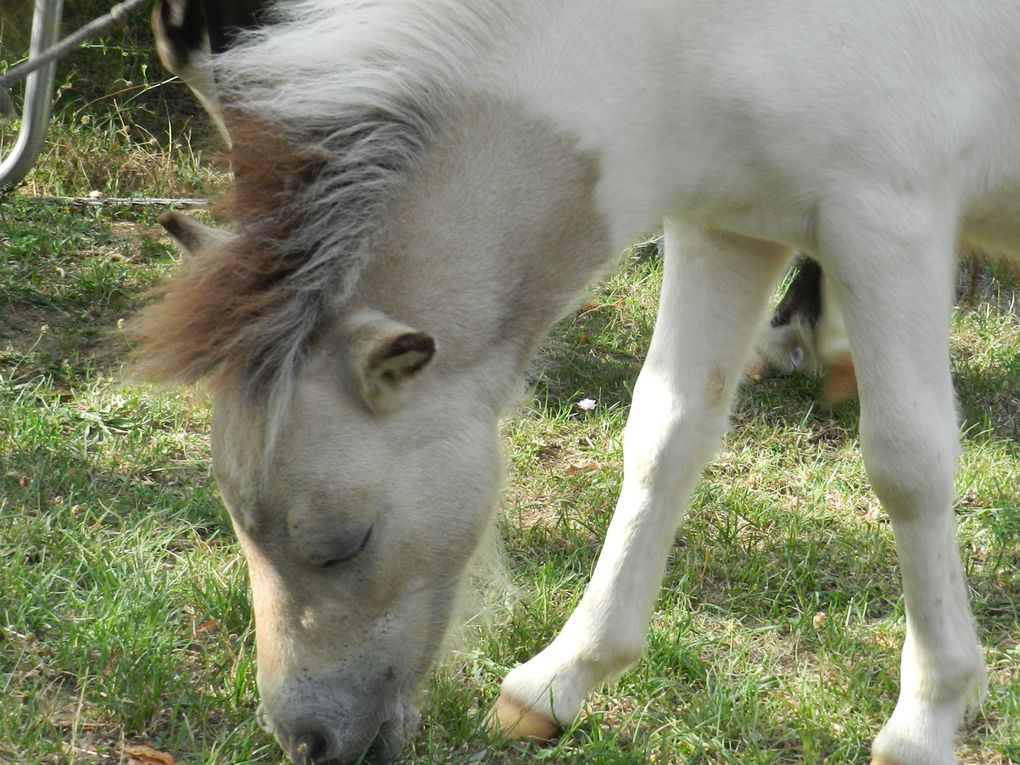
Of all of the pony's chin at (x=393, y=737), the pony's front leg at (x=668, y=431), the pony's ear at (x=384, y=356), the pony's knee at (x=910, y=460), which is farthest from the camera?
the pony's front leg at (x=668, y=431)

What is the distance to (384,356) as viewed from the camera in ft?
7.75

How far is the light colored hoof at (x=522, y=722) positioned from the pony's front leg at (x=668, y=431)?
0.03 meters

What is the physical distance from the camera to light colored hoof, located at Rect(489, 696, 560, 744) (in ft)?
9.87

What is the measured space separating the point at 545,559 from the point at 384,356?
4.98ft

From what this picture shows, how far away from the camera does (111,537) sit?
366cm

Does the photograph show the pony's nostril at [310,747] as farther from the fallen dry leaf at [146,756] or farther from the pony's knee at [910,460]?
the pony's knee at [910,460]

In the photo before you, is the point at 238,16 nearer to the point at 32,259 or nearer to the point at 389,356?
the point at 32,259

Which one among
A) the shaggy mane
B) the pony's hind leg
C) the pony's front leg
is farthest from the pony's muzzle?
the pony's hind leg

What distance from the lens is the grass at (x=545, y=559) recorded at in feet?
9.70

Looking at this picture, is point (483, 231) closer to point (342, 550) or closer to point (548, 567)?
point (342, 550)

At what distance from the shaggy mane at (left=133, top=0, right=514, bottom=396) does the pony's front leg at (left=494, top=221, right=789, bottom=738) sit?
83 cm

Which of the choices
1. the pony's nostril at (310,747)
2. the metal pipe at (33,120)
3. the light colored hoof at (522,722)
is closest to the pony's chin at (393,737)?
the pony's nostril at (310,747)

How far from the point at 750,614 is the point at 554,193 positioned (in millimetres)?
1432

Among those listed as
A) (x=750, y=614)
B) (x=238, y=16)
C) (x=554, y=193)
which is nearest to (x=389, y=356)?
(x=554, y=193)
